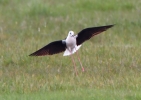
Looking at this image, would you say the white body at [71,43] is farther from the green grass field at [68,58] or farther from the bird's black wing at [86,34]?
the green grass field at [68,58]

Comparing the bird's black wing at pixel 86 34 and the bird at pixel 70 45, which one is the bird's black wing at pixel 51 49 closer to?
the bird at pixel 70 45

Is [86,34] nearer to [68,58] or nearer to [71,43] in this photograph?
[71,43]

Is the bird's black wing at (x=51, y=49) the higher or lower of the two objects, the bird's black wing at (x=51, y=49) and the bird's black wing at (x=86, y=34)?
the lower

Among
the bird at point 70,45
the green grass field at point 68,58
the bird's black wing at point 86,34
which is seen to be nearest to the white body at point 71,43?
the bird at point 70,45

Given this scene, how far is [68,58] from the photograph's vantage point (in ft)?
37.9

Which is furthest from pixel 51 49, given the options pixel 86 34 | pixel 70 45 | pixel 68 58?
pixel 68 58

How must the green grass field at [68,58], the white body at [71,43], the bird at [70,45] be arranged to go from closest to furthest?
the green grass field at [68,58] < the white body at [71,43] < the bird at [70,45]

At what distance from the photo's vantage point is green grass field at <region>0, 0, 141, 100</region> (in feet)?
29.2

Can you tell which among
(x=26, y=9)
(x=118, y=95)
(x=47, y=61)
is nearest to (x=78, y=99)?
(x=118, y=95)

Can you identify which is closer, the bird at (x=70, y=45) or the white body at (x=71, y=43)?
the white body at (x=71, y=43)

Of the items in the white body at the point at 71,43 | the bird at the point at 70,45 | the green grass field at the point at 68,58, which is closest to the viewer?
the green grass field at the point at 68,58

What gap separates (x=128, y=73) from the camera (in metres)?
10.2

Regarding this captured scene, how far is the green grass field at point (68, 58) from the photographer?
29.2 feet

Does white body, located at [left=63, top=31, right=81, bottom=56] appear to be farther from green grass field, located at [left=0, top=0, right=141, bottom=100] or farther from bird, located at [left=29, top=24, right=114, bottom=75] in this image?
green grass field, located at [left=0, top=0, right=141, bottom=100]
